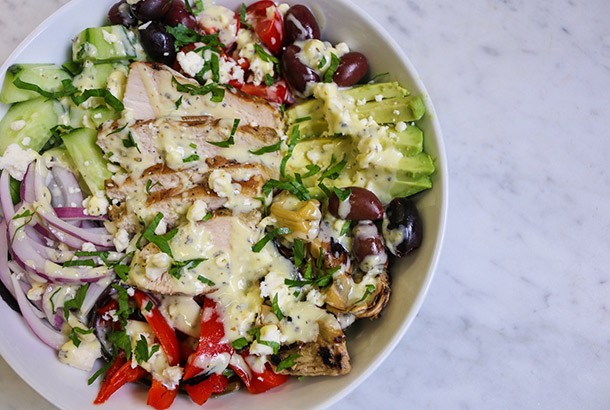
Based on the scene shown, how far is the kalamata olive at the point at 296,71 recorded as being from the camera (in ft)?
8.29

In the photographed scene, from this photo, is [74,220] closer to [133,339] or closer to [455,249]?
[133,339]

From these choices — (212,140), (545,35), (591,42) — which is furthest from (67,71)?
(591,42)

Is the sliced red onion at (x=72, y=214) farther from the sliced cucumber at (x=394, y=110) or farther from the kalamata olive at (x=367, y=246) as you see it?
the sliced cucumber at (x=394, y=110)

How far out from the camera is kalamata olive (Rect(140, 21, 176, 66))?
2.51 m

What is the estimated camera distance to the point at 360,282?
2.40 m

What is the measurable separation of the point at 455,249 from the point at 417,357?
48 centimetres

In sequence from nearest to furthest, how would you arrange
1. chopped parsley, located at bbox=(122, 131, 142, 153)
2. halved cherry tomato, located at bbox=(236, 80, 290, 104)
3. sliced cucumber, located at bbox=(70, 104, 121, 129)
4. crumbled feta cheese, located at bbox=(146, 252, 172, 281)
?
1. crumbled feta cheese, located at bbox=(146, 252, 172, 281)
2. chopped parsley, located at bbox=(122, 131, 142, 153)
3. sliced cucumber, located at bbox=(70, 104, 121, 129)
4. halved cherry tomato, located at bbox=(236, 80, 290, 104)

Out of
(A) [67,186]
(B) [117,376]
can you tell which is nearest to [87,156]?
(A) [67,186]

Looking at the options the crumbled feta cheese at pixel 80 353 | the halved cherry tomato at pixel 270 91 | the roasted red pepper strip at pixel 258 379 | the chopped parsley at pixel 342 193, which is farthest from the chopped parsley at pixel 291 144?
the crumbled feta cheese at pixel 80 353

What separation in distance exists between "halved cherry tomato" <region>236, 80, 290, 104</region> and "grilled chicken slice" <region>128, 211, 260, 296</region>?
527mm

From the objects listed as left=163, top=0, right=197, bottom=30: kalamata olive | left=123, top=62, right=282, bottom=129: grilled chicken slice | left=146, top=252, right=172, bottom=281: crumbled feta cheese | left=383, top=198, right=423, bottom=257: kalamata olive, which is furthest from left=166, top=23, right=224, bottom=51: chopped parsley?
left=383, top=198, right=423, bottom=257: kalamata olive

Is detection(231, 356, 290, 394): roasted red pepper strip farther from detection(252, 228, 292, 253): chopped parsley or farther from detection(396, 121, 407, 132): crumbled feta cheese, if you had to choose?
detection(396, 121, 407, 132): crumbled feta cheese

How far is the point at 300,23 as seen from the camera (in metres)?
2.56

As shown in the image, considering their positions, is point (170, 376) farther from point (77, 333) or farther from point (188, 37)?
point (188, 37)
